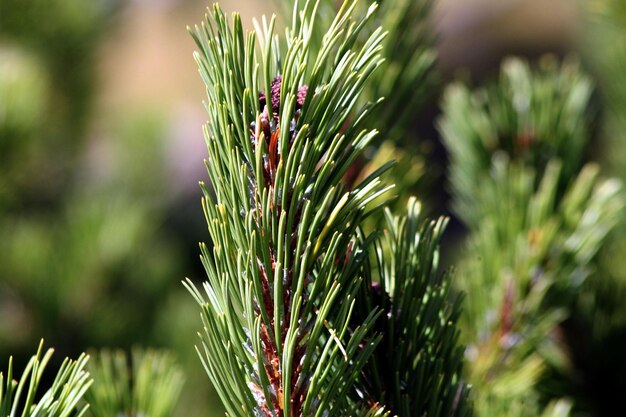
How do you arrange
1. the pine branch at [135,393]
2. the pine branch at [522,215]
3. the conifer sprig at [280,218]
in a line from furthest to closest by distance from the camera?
the pine branch at [522,215] → the pine branch at [135,393] → the conifer sprig at [280,218]

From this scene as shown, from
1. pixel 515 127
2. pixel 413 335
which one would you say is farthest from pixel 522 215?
pixel 413 335

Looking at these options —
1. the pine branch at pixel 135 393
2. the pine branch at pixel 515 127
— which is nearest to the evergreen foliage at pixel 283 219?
the pine branch at pixel 135 393

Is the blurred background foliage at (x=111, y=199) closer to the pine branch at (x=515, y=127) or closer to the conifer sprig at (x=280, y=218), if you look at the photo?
the pine branch at (x=515, y=127)

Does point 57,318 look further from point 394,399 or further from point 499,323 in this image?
point 394,399

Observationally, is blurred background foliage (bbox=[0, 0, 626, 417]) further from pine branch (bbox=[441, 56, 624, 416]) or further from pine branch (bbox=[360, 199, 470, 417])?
pine branch (bbox=[360, 199, 470, 417])

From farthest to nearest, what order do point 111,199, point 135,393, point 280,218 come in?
point 111,199 < point 135,393 < point 280,218

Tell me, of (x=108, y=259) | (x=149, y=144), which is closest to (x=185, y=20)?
(x=149, y=144)

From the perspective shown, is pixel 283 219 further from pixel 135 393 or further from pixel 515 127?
pixel 515 127
